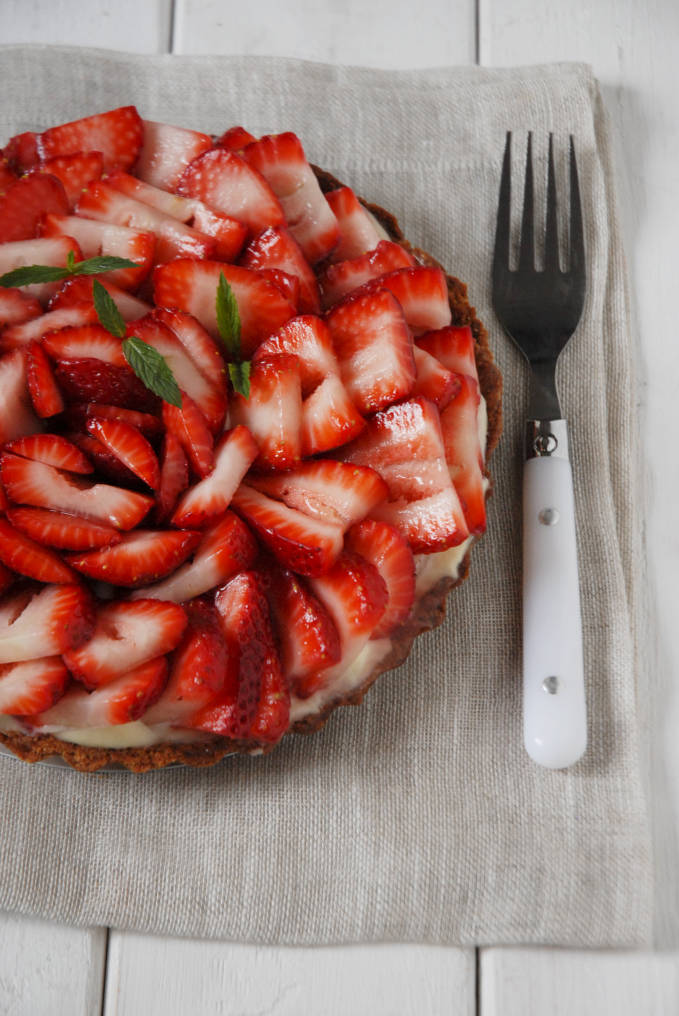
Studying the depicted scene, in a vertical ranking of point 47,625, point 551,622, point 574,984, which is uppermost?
point 47,625

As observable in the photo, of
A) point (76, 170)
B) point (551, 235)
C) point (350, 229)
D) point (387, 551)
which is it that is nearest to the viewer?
point (387, 551)

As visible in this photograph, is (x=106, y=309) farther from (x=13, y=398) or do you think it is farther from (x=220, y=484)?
(x=220, y=484)

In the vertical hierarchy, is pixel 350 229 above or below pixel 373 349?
above

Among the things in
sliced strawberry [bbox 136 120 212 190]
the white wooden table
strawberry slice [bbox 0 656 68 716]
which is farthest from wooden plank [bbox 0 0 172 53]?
strawberry slice [bbox 0 656 68 716]

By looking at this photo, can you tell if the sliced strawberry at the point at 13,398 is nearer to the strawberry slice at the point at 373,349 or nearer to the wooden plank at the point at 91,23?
the strawberry slice at the point at 373,349

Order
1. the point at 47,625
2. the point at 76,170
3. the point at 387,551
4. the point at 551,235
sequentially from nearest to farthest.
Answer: the point at 47,625
the point at 387,551
the point at 76,170
the point at 551,235

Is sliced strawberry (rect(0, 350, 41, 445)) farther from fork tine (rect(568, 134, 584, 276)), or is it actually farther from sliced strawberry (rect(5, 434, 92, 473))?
fork tine (rect(568, 134, 584, 276))

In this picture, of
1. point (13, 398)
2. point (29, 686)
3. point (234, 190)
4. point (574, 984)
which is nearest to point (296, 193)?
point (234, 190)
